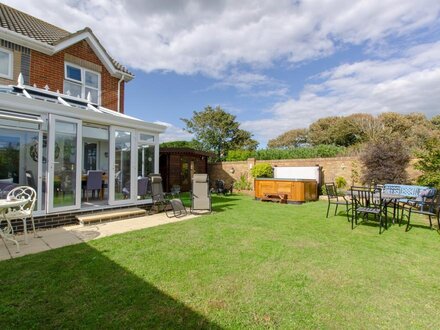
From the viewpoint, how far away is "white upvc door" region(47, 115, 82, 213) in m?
6.25

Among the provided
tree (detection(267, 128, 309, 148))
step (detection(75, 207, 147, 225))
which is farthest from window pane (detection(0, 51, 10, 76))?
tree (detection(267, 128, 309, 148))

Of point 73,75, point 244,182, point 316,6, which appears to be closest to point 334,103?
point 244,182

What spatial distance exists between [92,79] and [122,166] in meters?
5.79

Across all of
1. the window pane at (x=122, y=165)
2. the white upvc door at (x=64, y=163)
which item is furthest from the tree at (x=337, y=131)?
the white upvc door at (x=64, y=163)

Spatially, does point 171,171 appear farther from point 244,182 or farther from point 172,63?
point 172,63

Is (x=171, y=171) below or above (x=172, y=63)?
below

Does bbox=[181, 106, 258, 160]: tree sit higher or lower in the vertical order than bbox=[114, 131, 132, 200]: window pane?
higher

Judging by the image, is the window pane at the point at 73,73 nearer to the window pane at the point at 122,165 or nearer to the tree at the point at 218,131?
the window pane at the point at 122,165

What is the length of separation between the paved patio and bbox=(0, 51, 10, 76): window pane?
6.55 meters

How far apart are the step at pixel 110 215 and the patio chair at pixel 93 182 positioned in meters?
1.46

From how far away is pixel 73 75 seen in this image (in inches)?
416

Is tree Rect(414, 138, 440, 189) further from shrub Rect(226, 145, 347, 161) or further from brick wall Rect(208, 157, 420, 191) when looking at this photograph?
shrub Rect(226, 145, 347, 161)

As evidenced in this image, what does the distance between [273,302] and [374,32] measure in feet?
32.8

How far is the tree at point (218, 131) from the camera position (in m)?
26.4
